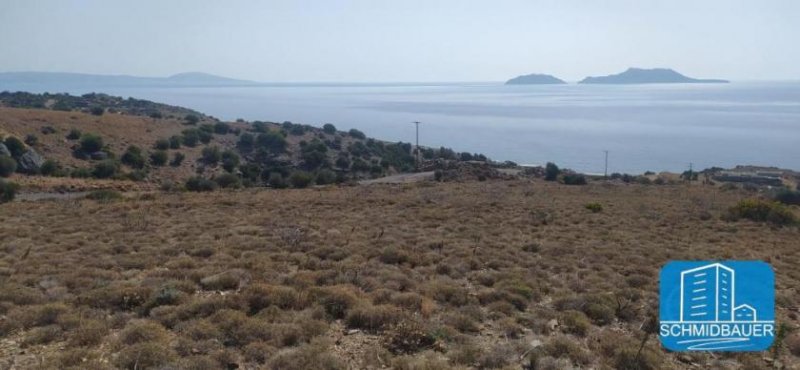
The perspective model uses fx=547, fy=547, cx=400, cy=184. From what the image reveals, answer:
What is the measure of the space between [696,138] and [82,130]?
10022 cm

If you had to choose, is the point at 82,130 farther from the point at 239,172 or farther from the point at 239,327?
the point at 239,327

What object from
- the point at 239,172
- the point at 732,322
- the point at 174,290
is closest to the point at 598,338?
the point at 732,322

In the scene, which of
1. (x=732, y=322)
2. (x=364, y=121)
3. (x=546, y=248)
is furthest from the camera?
(x=364, y=121)

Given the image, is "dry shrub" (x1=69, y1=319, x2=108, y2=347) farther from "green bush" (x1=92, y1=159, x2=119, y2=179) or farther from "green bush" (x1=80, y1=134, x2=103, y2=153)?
"green bush" (x1=80, y1=134, x2=103, y2=153)

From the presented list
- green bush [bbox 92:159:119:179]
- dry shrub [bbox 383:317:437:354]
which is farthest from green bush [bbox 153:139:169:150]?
dry shrub [bbox 383:317:437:354]

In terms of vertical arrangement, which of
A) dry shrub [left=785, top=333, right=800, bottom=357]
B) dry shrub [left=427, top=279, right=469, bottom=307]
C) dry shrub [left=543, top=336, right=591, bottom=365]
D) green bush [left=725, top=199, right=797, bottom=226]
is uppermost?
dry shrub [left=543, top=336, right=591, bottom=365]

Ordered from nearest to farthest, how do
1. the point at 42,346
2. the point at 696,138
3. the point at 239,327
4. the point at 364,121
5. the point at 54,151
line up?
the point at 42,346 < the point at 239,327 < the point at 54,151 < the point at 696,138 < the point at 364,121

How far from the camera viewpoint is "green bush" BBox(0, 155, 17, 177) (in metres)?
31.3

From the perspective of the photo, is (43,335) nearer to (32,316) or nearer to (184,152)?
(32,316)

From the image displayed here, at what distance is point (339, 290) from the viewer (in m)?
7.21

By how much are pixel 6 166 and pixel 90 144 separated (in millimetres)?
12853

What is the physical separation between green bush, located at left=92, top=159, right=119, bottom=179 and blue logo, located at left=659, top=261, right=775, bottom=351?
126 feet

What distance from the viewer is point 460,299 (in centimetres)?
732

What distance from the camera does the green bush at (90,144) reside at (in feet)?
144
